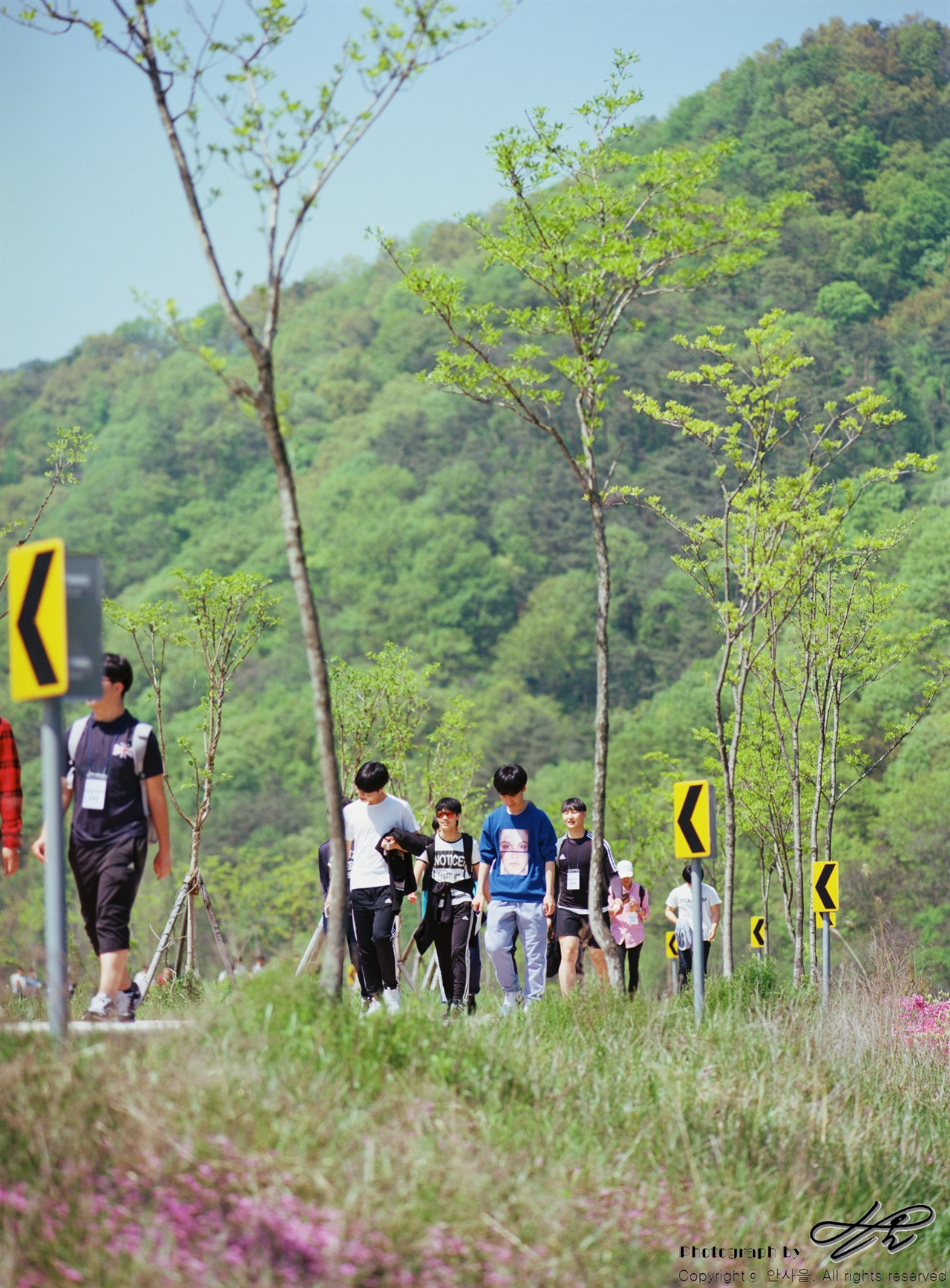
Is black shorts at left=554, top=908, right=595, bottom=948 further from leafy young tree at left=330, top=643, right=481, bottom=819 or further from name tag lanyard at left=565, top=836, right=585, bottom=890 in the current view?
leafy young tree at left=330, top=643, right=481, bottom=819

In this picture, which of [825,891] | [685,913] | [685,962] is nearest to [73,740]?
[685,913]

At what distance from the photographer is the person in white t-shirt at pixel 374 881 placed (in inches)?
377

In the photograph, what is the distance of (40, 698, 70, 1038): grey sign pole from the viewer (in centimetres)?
538

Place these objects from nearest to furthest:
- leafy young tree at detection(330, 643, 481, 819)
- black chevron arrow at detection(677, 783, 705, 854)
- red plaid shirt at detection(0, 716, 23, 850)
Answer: red plaid shirt at detection(0, 716, 23, 850) → black chevron arrow at detection(677, 783, 705, 854) → leafy young tree at detection(330, 643, 481, 819)

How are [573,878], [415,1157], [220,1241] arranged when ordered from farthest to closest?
[573,878], [415,1157], [220,1241]

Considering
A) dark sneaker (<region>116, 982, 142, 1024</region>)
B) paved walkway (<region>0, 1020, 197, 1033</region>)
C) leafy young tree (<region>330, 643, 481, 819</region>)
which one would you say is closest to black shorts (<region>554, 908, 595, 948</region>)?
dark sneaker (<region>116, 982, 142, 1024</region>)

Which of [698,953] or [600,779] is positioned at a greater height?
[600,779]

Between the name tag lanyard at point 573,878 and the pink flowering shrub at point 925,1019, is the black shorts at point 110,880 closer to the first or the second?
the name tag lanyard at point 573,878

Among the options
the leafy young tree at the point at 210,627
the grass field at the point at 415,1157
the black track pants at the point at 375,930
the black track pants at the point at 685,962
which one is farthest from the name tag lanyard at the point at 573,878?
the leafy young tree at the point at 210,627

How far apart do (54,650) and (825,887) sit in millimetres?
14164

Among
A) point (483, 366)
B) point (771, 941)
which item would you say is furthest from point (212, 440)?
point (483, 366)

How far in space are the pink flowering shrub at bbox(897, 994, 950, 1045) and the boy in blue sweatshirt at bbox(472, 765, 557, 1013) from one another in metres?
2.85

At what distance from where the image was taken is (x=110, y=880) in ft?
21.7

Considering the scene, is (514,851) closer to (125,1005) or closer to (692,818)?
(692,818)
